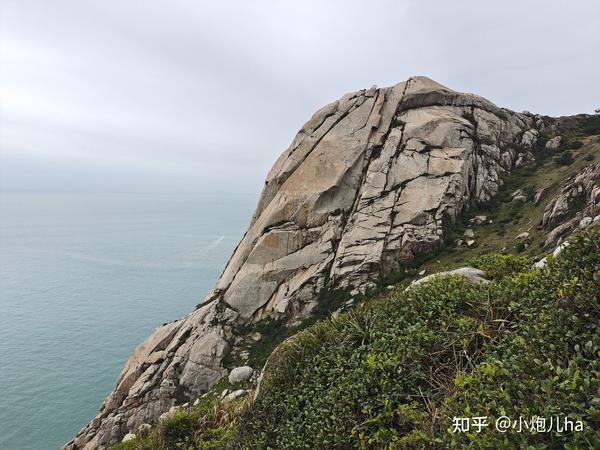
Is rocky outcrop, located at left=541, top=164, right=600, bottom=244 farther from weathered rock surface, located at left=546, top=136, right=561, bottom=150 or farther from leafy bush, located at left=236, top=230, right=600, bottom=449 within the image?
leafy bush, located at left=236, top=230, right=600, bottom=449

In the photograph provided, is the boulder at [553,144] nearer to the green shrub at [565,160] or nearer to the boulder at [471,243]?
the green shrub at [565,160]

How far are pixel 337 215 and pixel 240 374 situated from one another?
61.2 feet

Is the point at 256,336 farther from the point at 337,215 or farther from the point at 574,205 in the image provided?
the point at 574,205

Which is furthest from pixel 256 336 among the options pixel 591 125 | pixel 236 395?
pixel 591 125

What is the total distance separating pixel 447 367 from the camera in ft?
23.1

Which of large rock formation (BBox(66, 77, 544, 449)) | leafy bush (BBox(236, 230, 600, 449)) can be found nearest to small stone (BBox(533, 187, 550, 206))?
large rock formation (BBox(66, 77, 544, 449))

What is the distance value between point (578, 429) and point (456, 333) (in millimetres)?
3300

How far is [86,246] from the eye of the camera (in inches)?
6481

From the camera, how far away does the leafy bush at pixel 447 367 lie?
4.95 m

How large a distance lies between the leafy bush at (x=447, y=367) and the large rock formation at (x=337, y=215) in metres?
24.1

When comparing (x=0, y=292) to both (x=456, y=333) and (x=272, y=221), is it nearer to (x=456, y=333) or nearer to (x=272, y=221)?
(x=272, y=221)

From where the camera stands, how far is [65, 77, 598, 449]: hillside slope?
31891 mm

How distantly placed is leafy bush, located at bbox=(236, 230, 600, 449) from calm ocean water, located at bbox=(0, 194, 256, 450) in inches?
2121

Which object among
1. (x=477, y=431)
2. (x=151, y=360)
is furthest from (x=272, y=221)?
(x=477, y=431)
